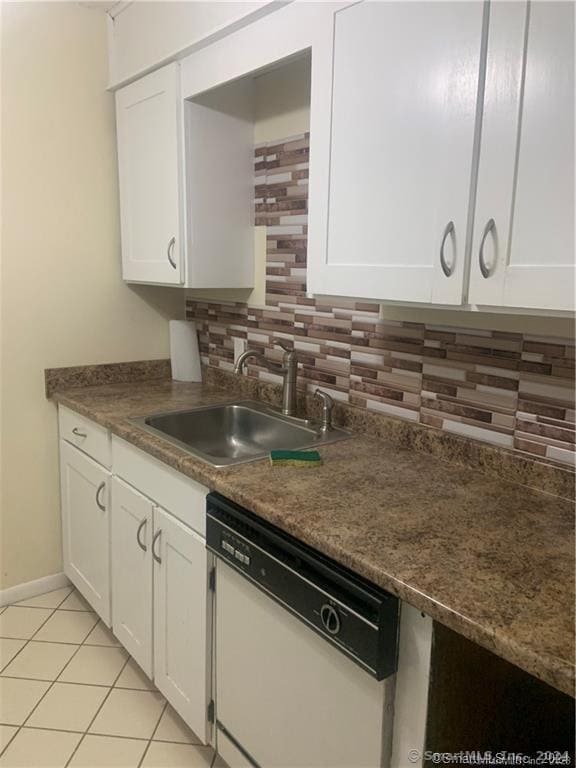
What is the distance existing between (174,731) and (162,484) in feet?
2.59

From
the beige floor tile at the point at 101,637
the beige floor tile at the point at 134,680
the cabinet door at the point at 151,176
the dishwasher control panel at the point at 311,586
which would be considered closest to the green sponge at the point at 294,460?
the dishwasher control panel at the point at 311,586

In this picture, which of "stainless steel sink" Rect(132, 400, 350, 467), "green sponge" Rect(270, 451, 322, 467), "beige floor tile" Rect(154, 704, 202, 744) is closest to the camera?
"green sponge" Rect(270, 451, 322, 467)

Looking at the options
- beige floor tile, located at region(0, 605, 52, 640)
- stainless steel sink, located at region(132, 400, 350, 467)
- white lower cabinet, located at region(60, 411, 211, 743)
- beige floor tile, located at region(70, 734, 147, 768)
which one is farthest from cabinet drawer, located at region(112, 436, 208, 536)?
beige floor tile, located at region(0, 605, 52, 640)

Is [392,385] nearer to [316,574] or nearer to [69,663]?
[316,574]

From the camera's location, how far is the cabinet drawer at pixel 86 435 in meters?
1.99

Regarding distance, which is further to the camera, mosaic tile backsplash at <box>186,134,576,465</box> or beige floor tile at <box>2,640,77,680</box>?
beige floor tile at <box>2,640,77,680</box>

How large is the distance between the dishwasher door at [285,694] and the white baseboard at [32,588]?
1.26 meters

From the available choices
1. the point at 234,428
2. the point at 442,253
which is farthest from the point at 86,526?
the point at 442,253

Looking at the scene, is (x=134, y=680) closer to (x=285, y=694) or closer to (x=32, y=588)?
(x=32, y=588)

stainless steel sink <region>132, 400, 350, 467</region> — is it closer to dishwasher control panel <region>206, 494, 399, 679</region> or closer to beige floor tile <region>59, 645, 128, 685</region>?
dishwasher control panel <region>206, 494, 399, 679</region>

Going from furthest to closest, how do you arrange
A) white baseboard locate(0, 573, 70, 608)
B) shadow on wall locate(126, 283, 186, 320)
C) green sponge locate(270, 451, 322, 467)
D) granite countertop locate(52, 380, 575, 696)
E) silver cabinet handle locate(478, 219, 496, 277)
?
shadow on wall locate(126, 283, 186, 320), white baseboard locate(0, 573, 70, 608), green sponge locate(270, 451, 322, 467), silver cabinet handle locate(478, 219, 496, 277), granite countertop locate(52, 380, 575, 696)

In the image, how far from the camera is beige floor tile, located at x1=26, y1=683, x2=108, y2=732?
1788 mm

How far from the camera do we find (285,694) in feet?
4.16

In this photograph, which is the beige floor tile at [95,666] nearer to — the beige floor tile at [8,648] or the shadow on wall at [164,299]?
the beige floor tile at [8,648]
